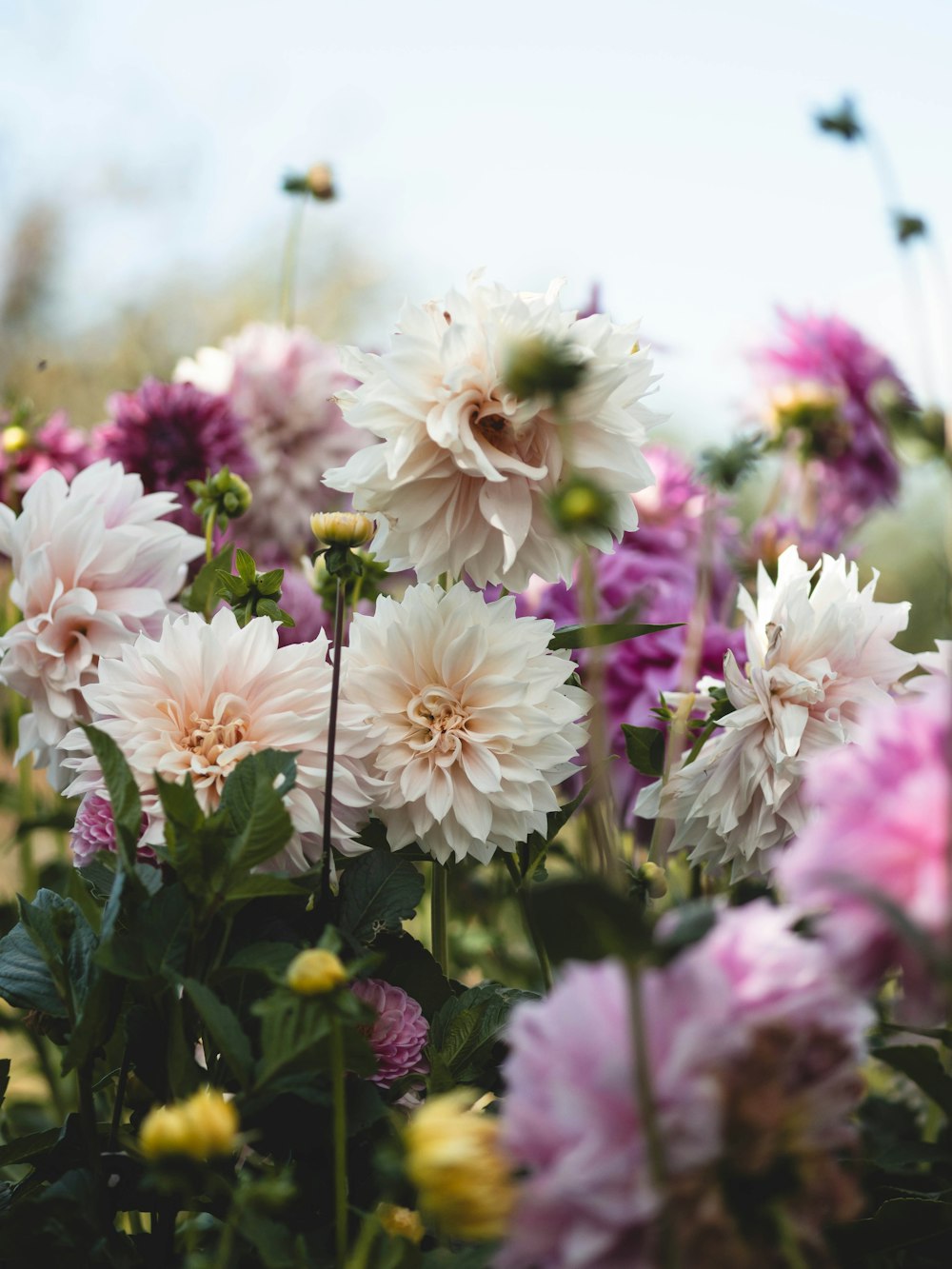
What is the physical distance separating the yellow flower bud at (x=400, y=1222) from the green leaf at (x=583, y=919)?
5.0 inches

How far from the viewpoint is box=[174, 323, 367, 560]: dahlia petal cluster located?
3.49 feet

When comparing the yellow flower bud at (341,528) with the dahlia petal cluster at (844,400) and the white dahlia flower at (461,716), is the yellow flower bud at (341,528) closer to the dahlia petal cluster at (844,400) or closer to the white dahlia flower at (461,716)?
the white dahlia flower at (461,716)

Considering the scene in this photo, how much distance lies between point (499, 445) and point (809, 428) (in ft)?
1.50

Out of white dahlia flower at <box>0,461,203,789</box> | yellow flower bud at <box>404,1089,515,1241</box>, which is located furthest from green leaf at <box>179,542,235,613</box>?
yellow flower bud at <box>404,1089,515,1241</box>

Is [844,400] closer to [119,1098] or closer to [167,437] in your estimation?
[167,437]

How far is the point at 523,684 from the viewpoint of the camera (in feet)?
1.76

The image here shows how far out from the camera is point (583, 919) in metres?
0.33

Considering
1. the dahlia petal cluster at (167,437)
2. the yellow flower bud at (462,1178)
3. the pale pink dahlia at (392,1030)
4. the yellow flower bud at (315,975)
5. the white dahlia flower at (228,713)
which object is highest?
the dahlia petal cluster at (167,437)

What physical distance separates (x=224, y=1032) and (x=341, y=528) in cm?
20

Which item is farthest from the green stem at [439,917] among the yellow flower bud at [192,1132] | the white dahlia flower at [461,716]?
the yellow flower bud at [192,1132]

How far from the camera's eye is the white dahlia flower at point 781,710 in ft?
1.79

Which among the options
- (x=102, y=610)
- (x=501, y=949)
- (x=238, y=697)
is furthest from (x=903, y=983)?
(x=501, y=949)

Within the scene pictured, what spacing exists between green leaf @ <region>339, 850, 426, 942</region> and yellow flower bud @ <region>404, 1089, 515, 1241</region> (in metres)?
0.20

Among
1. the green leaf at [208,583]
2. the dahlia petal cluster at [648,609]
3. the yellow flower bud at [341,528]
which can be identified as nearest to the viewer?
the yellow flower bud at [341,528]
